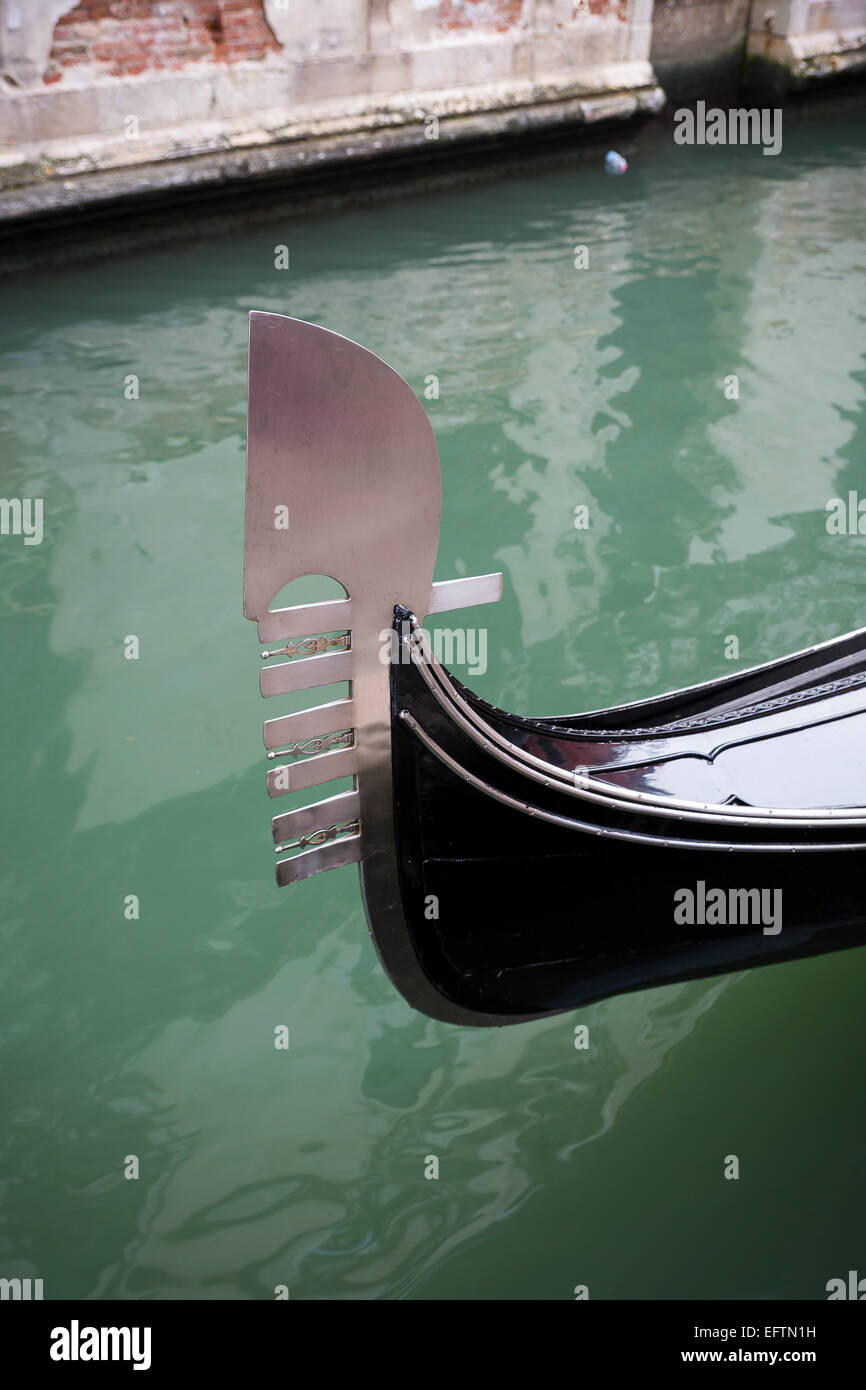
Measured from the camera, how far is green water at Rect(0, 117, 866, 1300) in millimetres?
1616

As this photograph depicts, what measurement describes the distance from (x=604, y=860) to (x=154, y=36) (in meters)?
4.12

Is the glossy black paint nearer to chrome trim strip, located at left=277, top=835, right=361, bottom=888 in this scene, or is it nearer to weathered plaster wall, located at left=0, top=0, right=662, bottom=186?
chrome trim strip, located at left=277, top=835, right=361, bottom=888

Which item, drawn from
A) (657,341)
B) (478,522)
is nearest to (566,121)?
(657,341)

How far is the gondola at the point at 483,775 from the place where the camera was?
1.09 metres

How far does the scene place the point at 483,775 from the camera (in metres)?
1.34

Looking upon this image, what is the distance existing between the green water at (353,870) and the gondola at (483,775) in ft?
0.43

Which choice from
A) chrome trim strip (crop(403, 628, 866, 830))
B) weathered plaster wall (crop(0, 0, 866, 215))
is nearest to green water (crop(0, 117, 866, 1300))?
chrome trim strip (crop(403, 628, 866, 830))

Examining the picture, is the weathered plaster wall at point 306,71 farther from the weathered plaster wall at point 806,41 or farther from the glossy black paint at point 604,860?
the glossy black paint at point 604,860

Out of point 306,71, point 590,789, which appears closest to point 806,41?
point 306,71

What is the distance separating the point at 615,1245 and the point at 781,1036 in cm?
45

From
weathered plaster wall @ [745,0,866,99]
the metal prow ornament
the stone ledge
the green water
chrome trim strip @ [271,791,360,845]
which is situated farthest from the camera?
weathered plaster wall @ [745,0,866,99]

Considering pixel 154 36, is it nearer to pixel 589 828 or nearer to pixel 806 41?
pixel 806 41

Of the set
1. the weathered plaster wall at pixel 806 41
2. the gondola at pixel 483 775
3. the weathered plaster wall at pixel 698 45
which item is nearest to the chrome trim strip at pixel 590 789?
the gondola at pixel 483 775

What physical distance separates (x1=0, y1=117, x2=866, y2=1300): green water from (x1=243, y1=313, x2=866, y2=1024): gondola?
0.43ft
